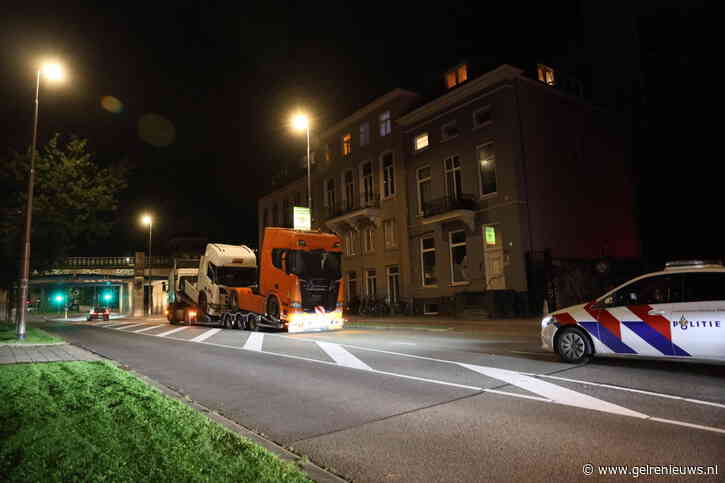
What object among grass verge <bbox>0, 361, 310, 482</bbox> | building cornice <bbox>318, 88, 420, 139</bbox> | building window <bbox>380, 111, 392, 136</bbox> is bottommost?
grass verge <bbox>0, 361, 310, 482</bbox>

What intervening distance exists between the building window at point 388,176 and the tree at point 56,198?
54.2ft

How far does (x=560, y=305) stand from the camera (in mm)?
23719

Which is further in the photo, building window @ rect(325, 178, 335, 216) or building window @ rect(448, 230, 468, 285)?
building window @ rect(325, 178, 335, 216)

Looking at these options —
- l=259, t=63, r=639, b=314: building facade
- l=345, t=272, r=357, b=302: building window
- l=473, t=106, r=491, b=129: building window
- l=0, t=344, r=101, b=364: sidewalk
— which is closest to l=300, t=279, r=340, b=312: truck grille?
l=0, t=344, r=101, b=364: sidewalk

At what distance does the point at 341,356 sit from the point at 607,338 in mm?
5419

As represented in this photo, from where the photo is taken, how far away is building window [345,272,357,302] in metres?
35.4

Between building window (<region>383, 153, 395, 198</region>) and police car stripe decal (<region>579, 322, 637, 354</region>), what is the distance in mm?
23788

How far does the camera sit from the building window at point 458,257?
1037 inches

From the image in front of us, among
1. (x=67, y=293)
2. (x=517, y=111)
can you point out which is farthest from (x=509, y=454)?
(x=67, y=293)

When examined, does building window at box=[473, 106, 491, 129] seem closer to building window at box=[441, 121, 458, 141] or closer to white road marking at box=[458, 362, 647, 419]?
building window at box=[441, 121, 458, 141]

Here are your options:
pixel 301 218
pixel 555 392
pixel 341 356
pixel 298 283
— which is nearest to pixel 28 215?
pixel 298 283

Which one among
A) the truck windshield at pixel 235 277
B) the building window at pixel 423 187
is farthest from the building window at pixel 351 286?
the truck windshield at pixel 235 277

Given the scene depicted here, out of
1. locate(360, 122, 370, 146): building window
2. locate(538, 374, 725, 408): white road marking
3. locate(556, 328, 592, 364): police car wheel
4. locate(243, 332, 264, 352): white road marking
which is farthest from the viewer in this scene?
locate(360, 122, 370, 146): building window

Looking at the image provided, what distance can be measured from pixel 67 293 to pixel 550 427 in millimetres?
75326
